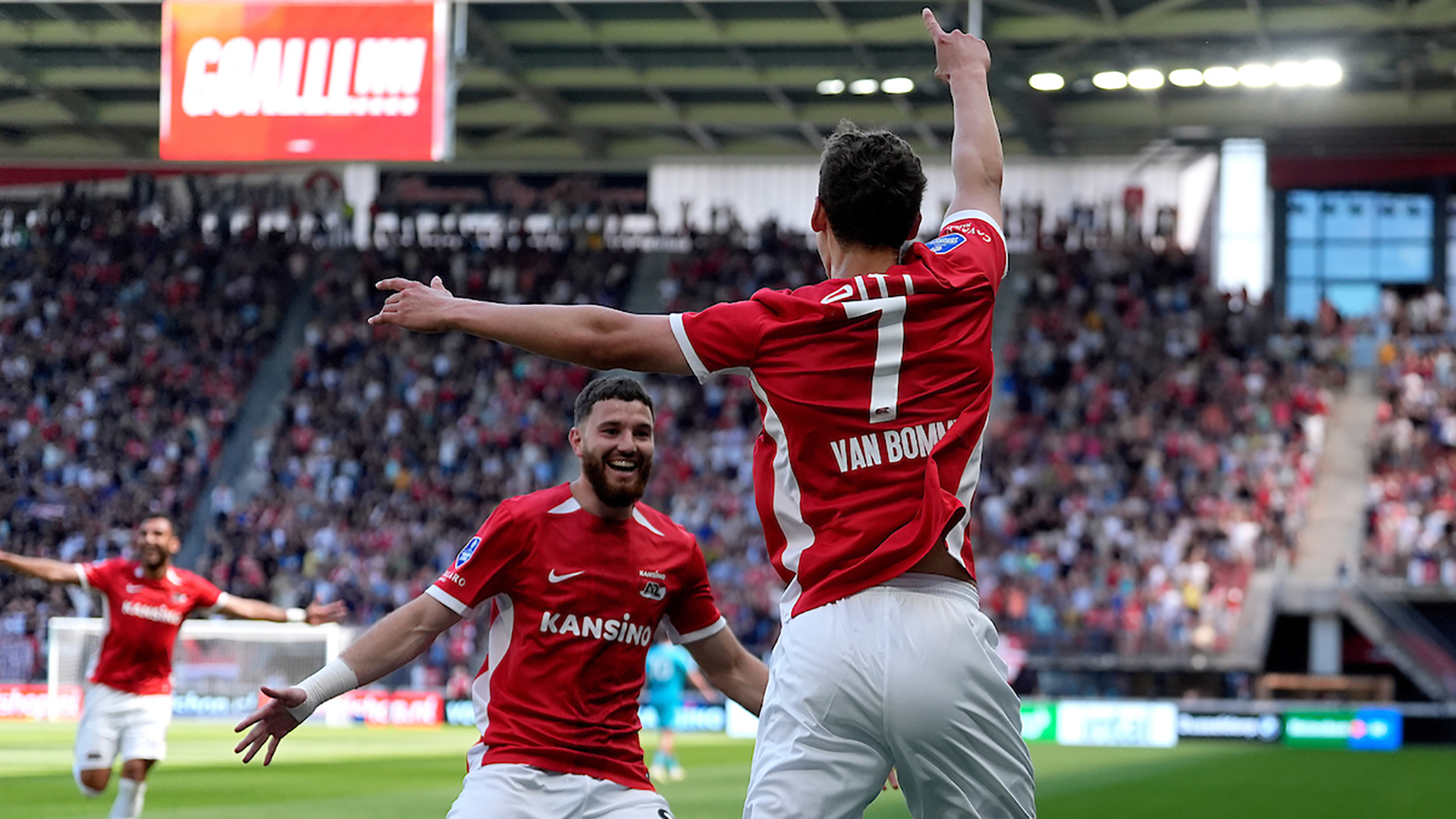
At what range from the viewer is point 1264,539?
1123 inches

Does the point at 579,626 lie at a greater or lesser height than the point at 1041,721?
greater

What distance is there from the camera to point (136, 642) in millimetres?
12141

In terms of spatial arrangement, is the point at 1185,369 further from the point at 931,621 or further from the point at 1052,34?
the point at 931,621

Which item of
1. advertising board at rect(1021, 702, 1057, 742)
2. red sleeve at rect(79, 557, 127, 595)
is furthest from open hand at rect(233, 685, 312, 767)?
advertising board at rect(1021, 702, 1057, 742)

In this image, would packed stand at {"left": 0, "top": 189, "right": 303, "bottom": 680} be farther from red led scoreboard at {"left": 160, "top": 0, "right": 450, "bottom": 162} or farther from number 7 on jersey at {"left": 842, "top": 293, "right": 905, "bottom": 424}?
number 7 on jersey at {"left": 842, "top": 293, "right": 905, "bottom": 424}

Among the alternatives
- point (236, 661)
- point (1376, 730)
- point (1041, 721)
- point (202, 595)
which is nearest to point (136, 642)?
point (202, 595)

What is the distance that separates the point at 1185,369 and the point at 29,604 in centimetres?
2134

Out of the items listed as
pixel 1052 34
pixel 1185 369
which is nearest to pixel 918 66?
pixel 1052 34

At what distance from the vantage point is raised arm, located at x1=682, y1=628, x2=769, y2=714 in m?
6.24

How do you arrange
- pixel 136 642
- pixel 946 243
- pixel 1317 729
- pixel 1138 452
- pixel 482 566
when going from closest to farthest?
1. pixel 946 243
2. pixel 482 566
3. pixel 136 642
4. pixel 1317 729
5. pixel 1138 452

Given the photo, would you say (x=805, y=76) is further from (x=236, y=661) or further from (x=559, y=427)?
(x=236, y=661)

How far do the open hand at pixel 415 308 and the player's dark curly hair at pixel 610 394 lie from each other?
213cm

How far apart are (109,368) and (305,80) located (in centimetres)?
1473

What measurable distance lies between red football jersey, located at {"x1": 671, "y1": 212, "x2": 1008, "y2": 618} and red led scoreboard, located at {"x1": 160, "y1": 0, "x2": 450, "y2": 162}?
2136 centimetres
